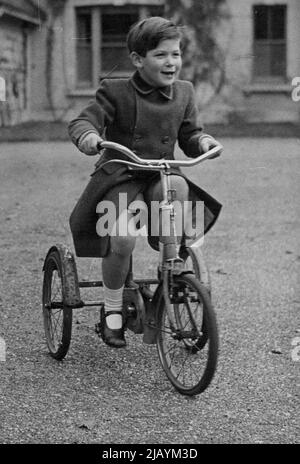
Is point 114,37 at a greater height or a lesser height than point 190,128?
lesser

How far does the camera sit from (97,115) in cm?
421

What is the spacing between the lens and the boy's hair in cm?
409

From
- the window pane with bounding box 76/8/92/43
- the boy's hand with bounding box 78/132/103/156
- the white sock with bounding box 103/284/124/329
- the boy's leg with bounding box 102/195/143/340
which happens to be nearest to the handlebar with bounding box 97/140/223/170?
the boy's hand with bounding box 78/132/103/156

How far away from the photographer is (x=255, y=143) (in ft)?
56.1

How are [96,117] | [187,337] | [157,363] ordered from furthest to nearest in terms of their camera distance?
1. [157,363]
2. [96,117]
3. [187,337]

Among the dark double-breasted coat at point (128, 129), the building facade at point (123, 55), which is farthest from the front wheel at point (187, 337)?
the building facade at point (123, 55)

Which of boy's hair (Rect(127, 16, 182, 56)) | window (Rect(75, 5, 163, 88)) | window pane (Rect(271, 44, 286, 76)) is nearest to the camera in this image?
boy's hair (Rect(127, 16, 182, 56))

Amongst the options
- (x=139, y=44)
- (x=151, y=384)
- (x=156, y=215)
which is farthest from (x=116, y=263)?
(x=139, y=44)

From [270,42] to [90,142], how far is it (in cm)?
1801

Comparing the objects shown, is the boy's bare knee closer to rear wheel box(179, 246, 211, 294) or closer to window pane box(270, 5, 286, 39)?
rear wheel box(179, 246, 211, 294)

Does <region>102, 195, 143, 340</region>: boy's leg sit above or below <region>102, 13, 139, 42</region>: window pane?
above

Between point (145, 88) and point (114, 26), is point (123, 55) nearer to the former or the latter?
point (114, 26)

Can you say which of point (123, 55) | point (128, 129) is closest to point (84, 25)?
point (123, 55)
